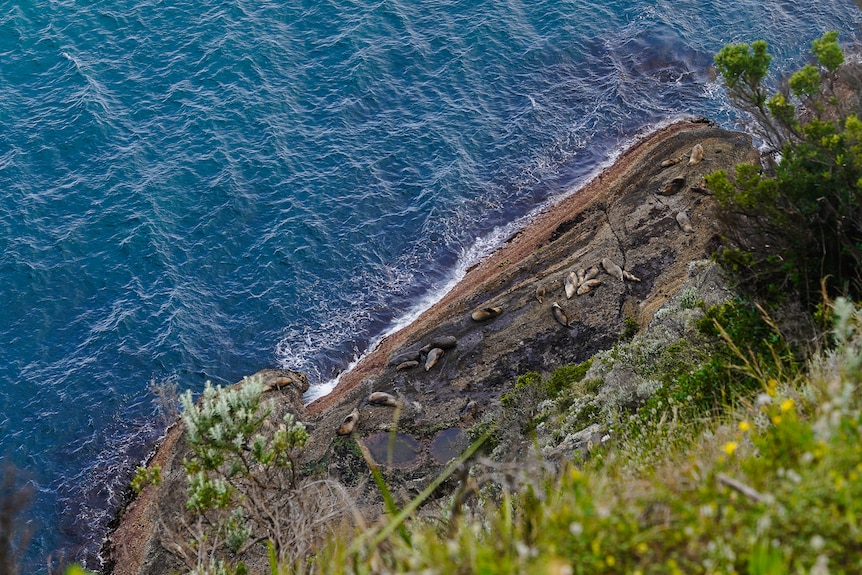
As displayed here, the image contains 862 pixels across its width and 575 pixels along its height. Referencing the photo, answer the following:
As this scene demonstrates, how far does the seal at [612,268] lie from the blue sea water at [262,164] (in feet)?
22.1

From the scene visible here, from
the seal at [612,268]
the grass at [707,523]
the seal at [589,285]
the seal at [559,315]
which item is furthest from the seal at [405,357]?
the grass at [707,523]

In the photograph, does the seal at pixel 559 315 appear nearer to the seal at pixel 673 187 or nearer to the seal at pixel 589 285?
the seal at pixel 589 285

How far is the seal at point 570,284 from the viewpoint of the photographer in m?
26.4

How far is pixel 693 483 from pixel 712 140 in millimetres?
28892

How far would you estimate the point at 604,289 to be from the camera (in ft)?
85.5

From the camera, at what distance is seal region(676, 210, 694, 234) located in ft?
89.2

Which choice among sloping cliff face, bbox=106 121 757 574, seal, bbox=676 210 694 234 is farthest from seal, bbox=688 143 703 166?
seal, bbox=676 210 694 234

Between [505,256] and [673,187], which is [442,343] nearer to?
[505,256]

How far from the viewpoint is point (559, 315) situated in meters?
25.5

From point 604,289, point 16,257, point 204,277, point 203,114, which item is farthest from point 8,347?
point 604,289

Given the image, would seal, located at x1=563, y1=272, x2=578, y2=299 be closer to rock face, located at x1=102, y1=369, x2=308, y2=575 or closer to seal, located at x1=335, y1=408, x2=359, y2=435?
seal, located at x1=335, y1=408, x2=359, y2=435

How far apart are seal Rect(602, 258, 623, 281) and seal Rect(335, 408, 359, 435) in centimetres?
1033

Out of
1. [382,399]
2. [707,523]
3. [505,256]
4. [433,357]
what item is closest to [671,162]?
[505,256]

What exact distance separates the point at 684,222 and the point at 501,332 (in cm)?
814
